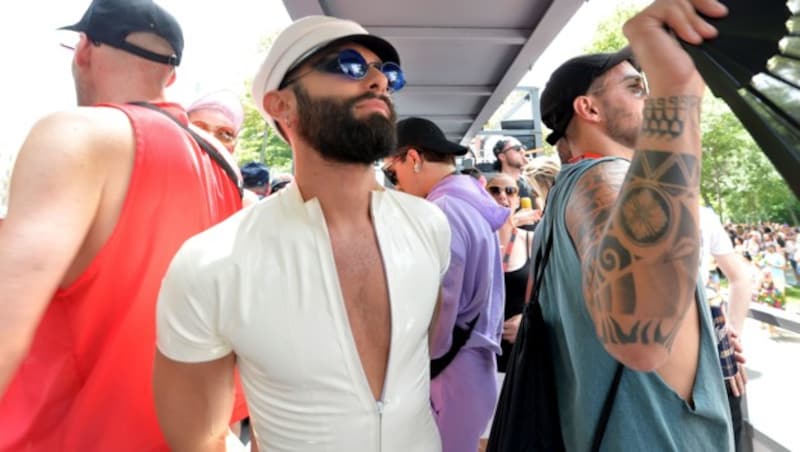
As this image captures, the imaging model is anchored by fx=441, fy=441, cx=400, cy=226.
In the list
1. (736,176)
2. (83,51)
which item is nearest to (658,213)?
(83,51)

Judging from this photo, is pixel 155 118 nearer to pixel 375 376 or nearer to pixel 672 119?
pixel 375 376

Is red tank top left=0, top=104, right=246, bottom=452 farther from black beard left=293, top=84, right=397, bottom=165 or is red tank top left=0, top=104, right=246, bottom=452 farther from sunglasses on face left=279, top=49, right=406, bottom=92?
sunglasses on face left=279, top=49, right=406, bottom=92

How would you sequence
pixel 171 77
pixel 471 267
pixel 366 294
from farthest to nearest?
pixel 471 267 → pixel 171 77 → pixel 366 294

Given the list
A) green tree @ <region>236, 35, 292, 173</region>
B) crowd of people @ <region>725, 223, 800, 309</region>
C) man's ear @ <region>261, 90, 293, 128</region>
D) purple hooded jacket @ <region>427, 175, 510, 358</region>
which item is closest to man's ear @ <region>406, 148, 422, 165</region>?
purple hooded jacket @ <region>427, 175, 510, 358</region>

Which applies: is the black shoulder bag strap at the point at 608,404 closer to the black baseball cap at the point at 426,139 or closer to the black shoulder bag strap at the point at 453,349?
the black shoulder bag strap at the point at 453,349

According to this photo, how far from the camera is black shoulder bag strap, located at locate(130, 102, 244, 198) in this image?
4.75 ft

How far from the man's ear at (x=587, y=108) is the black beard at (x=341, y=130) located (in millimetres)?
690

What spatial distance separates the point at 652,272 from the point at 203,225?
1.31m

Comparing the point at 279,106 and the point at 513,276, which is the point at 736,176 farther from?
the point at 279,106

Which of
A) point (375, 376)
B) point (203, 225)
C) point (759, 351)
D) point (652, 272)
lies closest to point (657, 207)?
point (652, 272)

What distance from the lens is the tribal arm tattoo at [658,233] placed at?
872mm

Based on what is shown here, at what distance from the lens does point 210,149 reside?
62.4 inches

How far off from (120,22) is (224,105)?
199 centimetres

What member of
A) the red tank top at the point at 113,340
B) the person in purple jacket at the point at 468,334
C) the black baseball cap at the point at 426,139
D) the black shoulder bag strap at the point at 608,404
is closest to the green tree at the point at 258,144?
the black baseball cap at the point at 426,139
